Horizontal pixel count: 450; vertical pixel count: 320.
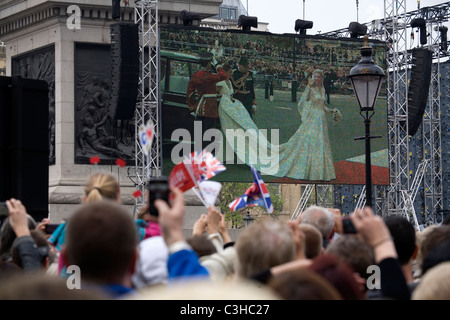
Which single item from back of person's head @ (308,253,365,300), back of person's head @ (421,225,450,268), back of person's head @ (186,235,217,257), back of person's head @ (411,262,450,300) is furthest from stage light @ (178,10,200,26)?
back of person's head @ (411,262,450,300)

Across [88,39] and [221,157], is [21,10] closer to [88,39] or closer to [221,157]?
[88,39]

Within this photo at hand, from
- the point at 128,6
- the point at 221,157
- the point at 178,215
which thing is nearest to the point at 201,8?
the point at 128,6

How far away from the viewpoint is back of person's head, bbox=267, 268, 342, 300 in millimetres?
3203

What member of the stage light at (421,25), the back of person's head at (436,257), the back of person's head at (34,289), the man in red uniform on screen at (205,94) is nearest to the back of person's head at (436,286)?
the back of person's head at (34,289)

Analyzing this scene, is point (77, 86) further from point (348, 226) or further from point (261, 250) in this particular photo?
point (261, 250)

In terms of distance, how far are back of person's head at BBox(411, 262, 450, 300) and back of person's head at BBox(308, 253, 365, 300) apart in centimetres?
35

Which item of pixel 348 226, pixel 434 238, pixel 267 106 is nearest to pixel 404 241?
pixel 434 238

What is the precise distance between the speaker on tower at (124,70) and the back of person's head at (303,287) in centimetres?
2489

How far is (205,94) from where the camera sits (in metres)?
31.5

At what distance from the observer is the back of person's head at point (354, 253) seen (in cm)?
576

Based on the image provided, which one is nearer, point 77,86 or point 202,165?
point 202,165

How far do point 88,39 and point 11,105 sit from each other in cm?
1687

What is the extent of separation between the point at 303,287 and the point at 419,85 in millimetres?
33203

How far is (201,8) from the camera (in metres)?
31.2
